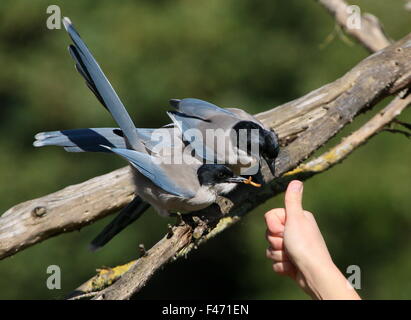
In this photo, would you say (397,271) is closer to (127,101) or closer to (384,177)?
(384,177)

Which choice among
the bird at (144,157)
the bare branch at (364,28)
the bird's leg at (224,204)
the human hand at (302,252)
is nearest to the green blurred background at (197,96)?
the bare branch at (364,28)

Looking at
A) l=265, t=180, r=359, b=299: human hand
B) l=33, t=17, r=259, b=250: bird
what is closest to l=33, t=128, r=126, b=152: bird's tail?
l=33, t=17, r=259, b=250: bird

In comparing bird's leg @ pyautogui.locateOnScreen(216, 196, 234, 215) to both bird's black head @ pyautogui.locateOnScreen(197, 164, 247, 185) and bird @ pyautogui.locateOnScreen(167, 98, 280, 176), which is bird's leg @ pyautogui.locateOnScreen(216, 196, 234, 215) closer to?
bird's black head @ pyautogui.locateOnScreen(197, 164, 247, 185)

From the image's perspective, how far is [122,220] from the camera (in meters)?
3.09

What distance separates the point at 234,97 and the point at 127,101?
783mm

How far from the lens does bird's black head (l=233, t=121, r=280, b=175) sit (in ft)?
9.45

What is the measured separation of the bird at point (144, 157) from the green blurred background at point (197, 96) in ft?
6.13

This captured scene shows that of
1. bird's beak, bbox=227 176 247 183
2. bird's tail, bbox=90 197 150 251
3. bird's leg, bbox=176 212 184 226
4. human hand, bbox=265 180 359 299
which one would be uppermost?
bird's tail, bbox=90 197 150 251

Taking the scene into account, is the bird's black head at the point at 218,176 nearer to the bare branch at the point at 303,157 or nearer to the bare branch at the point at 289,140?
the bare branch at the point at 303,157

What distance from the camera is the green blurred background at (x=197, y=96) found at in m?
4.84

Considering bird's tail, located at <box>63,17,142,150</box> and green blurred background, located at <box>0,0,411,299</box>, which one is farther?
green blurred background, located at <box>0,0,411,299</box>

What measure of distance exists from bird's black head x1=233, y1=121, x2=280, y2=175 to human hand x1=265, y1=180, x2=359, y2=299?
59 centimetres

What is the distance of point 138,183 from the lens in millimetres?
2920

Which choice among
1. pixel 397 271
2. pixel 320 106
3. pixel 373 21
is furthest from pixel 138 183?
pixel 397 271
